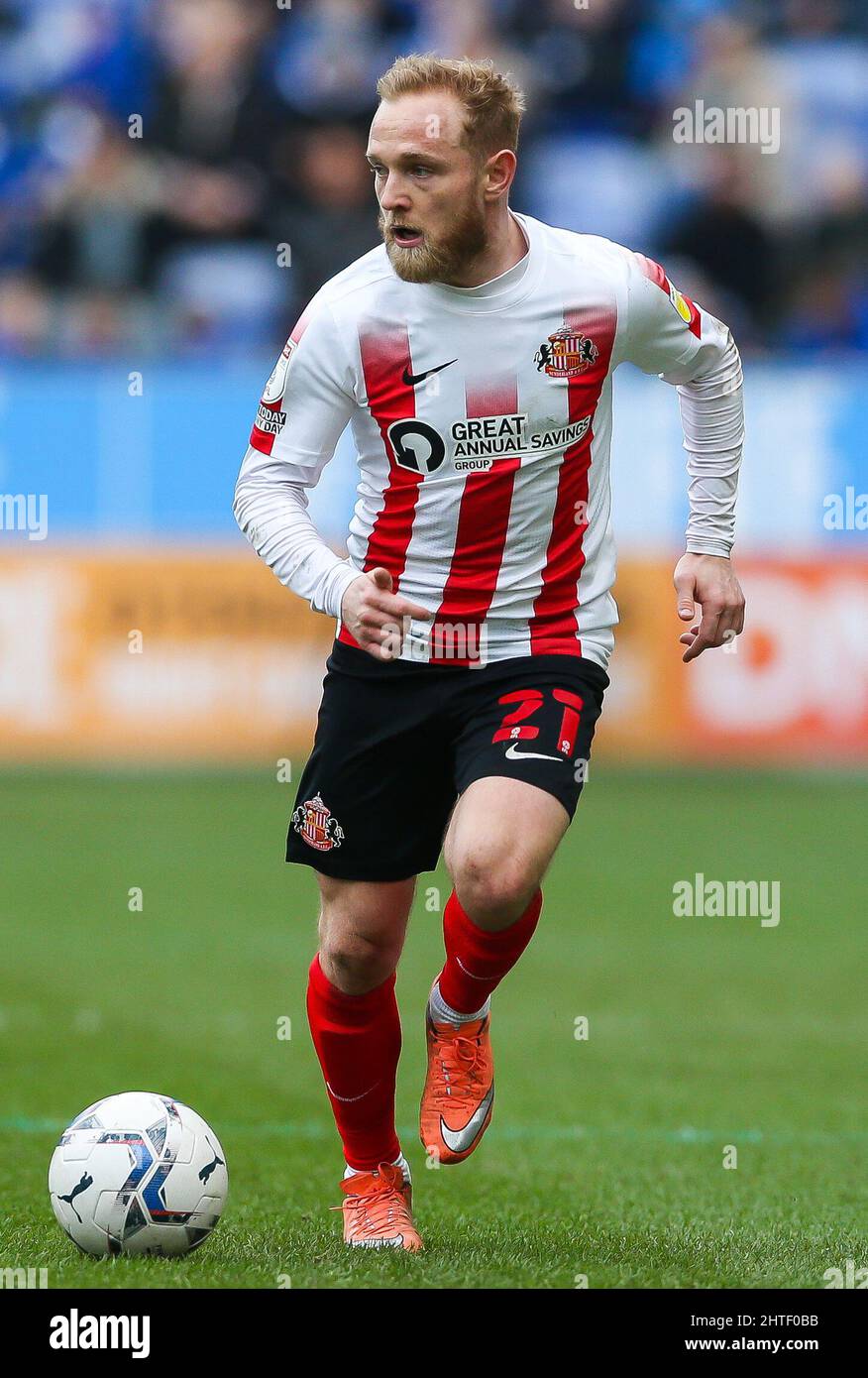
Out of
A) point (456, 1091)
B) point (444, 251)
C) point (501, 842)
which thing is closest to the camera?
point (501, 842)

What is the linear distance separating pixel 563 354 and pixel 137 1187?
78.1 inches

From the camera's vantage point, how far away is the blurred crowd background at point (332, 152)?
1483 centimetres

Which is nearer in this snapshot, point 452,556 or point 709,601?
point 452,556

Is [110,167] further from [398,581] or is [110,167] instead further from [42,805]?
[398,581]

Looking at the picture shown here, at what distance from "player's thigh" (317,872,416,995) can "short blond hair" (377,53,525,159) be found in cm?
160

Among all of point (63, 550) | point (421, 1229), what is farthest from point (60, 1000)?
point (63, 550)

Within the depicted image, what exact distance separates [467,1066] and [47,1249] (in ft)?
3.30

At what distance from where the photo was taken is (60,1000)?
24.4 ft

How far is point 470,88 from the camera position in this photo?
4293 mm

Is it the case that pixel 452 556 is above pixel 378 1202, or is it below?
above

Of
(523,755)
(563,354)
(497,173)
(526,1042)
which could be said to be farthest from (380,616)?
(526,1042)

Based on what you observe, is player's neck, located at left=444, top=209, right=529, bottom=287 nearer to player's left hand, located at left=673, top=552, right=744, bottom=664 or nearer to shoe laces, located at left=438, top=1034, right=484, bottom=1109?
player's left hand, located at left=673, top=552, right=744, bottom=664

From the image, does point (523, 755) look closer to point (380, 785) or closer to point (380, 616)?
point (380, 785)

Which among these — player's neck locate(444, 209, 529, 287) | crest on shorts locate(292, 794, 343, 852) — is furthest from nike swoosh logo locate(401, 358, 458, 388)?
crest on shorts locate(292, 794, 343, 852)
